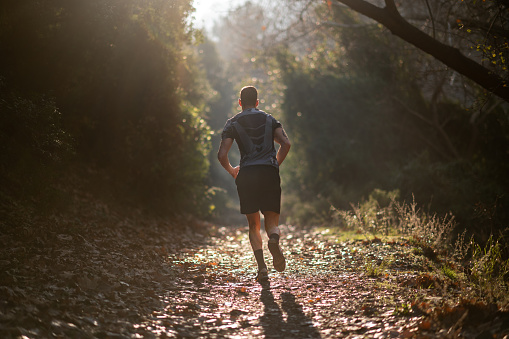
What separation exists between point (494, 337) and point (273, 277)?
134 inches

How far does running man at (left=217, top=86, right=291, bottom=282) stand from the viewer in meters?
5.76

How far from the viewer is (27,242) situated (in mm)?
5816

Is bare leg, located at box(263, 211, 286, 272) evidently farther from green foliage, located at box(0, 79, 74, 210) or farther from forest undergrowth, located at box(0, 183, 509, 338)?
green foliage, located at box(0, 79, 74, 210)

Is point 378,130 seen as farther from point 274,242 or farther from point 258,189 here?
point 274,242

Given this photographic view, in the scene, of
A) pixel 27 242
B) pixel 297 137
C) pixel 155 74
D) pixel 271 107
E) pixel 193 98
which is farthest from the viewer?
pixel 271 107

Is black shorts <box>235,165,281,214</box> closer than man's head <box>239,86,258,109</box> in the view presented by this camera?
Yes

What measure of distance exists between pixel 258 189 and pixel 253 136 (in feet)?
2.30

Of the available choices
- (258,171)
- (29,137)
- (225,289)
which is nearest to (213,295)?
(225,289)

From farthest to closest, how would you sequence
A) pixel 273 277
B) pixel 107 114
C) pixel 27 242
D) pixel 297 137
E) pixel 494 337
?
pixel 297 137 → pixel 107 114 → pixel 273 277 → pixel 27 242 → pixel 494 337

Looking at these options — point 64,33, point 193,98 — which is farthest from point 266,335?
point 193,98

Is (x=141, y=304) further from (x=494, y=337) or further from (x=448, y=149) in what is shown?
(x=448, y=149)

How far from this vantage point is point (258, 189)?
18.9 ft

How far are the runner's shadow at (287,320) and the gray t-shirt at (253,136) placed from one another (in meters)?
1.71

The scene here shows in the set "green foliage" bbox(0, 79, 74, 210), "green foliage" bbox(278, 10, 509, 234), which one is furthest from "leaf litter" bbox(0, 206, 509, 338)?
"green foliage" bbox(278, 10, 509, 234)
